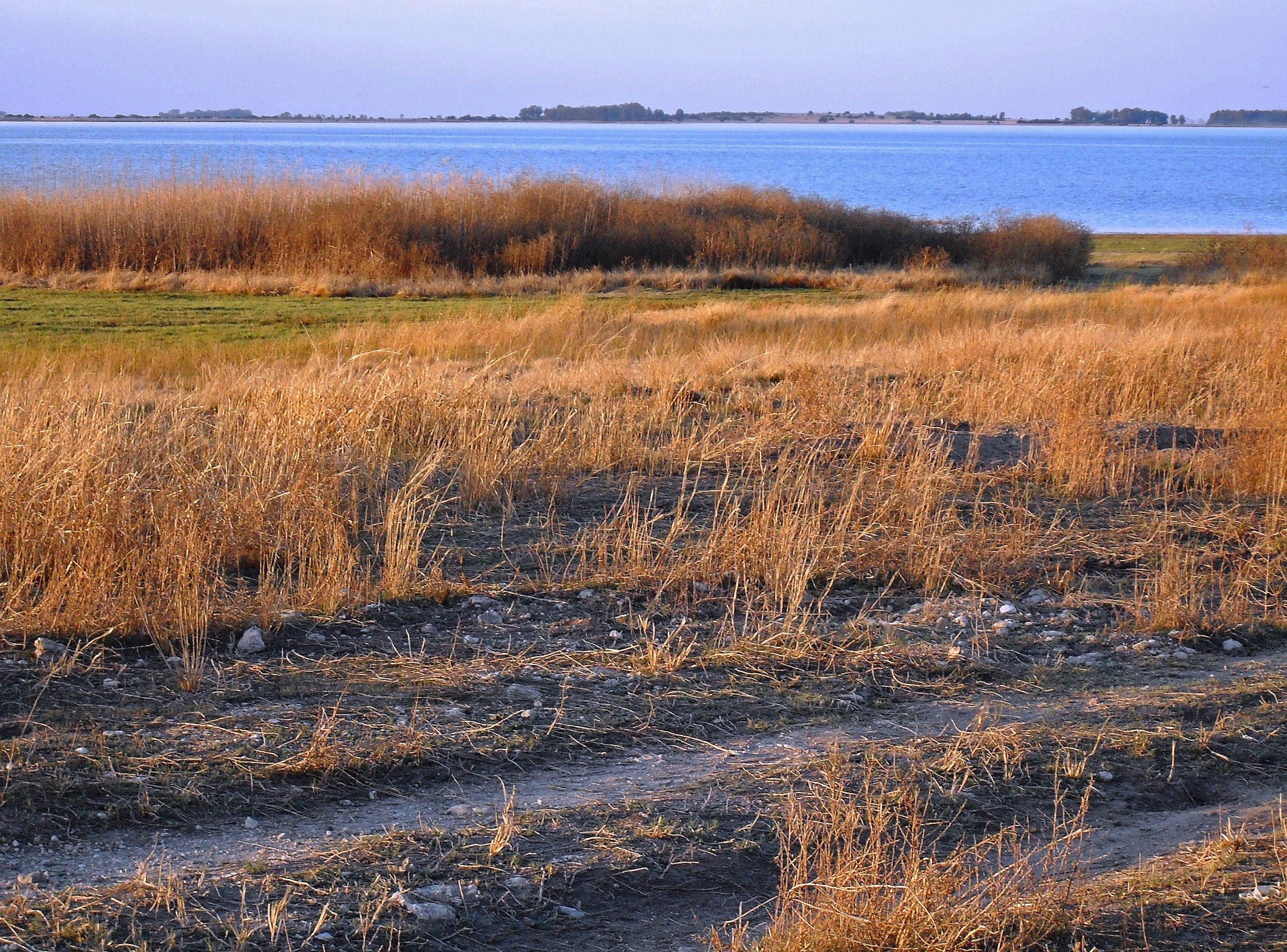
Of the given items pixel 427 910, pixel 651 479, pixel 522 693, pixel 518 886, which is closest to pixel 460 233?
pixel 651 479

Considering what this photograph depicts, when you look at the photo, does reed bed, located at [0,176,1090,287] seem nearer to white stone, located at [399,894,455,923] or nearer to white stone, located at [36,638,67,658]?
white stone, located at [36,638,67,658]

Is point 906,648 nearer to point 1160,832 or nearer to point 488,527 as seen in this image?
point 1160,832

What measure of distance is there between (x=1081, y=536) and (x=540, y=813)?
166 inches

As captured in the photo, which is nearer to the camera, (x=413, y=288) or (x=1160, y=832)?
(x=1160, y=832)

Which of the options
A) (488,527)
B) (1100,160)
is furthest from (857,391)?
(1100,160)

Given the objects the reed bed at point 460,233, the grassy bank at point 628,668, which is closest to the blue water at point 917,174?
the reed bed at point 460,233

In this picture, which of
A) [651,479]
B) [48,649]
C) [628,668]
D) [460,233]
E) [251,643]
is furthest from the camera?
[460,233]

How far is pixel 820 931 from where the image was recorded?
2.69m

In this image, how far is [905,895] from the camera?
2.71 metres

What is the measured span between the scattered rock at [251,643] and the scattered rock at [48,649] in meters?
0.63

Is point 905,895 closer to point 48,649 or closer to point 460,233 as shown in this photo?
point 48,649

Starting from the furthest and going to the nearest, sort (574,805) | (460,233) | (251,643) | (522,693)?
(460,233)
(251,643)
(522,693)
(574,805)

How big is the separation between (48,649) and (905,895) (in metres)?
3.37

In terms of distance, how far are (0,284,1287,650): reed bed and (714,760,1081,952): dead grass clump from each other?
6.86 feet
